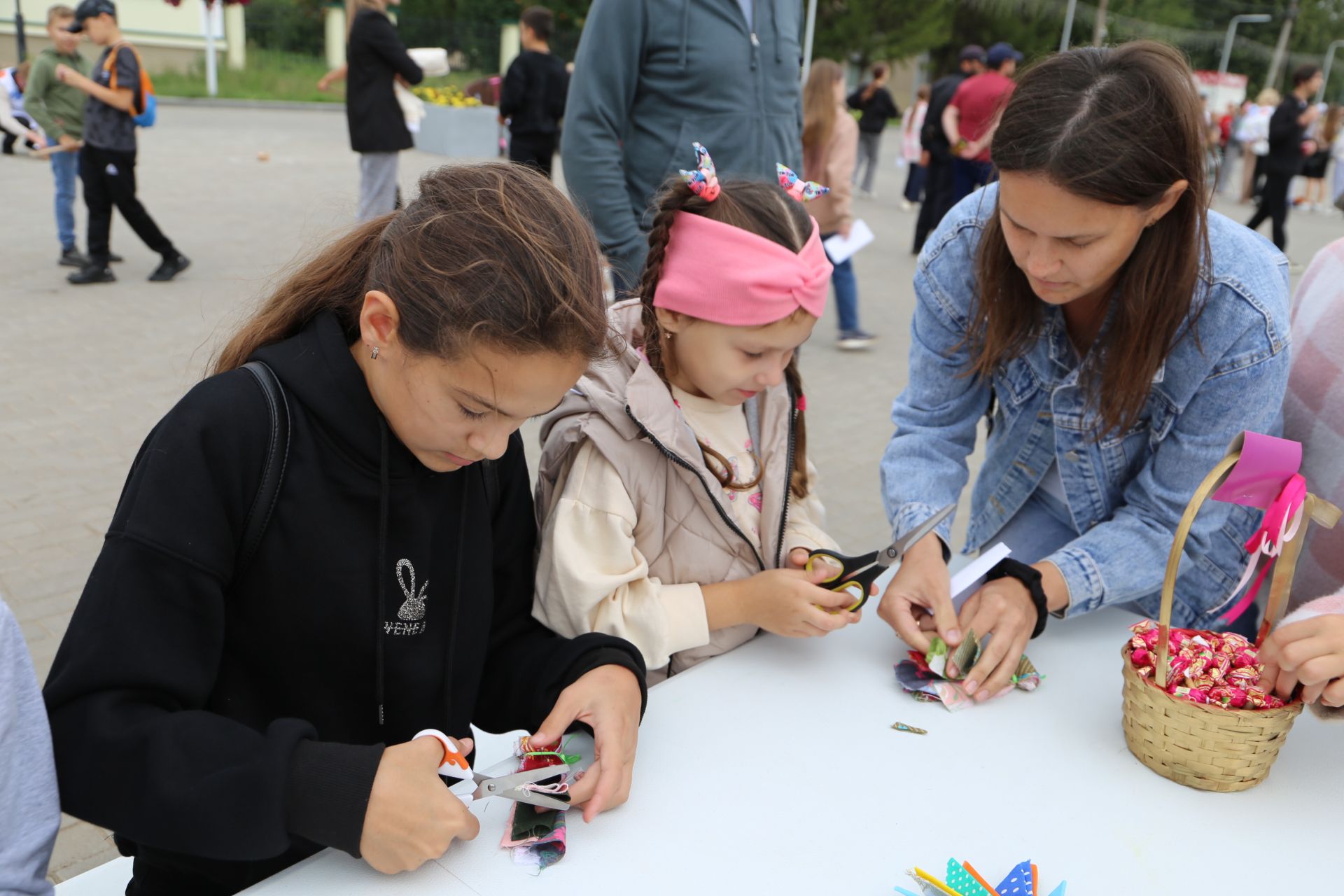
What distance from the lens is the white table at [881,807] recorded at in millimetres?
1003

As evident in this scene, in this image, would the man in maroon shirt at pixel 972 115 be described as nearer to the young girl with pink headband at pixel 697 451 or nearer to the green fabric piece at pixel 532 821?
the young girl with pink headband at pixel 697 451

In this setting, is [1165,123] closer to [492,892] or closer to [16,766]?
[492,892]

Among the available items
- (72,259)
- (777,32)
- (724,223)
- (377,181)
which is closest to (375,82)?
(377,181)

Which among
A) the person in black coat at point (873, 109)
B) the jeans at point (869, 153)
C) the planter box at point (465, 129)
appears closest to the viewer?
the person in black coat at point (873, 109)

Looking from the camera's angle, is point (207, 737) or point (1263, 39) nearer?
point (207, 737)

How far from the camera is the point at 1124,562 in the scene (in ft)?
5.32

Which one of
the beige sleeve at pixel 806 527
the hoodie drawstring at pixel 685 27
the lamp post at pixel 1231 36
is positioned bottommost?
the beige sleeve at pixel 806 527

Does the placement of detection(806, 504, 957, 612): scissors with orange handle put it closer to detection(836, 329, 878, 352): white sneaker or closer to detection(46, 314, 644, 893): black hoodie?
detection(46, 314, 644, 893): black hoodie

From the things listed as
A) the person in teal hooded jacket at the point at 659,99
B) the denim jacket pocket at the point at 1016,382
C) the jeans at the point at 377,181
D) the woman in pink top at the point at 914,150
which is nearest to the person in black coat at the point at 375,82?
the jeans at the point at 377,181

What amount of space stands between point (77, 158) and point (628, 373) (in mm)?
5605

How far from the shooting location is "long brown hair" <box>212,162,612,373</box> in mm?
1076

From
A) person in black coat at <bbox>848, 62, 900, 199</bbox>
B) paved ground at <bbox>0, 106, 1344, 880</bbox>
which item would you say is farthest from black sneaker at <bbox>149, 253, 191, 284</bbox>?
person in black coat at <bbox>848, 62, 900, 199</bbox>

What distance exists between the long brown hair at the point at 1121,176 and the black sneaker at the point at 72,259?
5697 mm

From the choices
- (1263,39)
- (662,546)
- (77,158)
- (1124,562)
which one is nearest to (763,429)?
(662,546)
